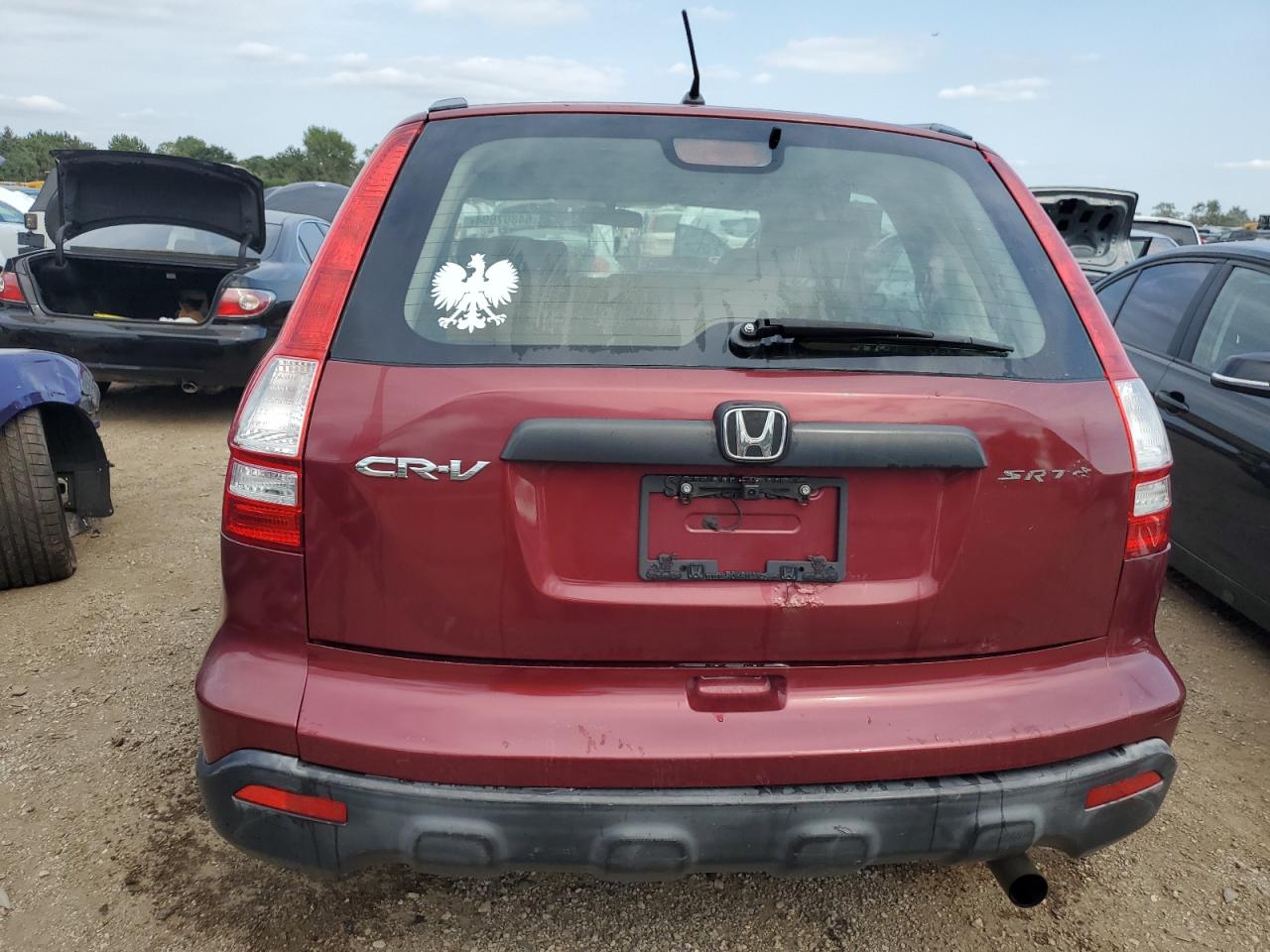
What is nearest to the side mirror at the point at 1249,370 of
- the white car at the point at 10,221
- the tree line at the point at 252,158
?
the white car at the point at 10,221

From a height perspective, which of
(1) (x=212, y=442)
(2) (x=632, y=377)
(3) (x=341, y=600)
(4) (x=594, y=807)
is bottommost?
(1) (x=212, y=442)

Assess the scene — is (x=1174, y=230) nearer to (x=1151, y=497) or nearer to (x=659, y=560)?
(x=1151, y=497)

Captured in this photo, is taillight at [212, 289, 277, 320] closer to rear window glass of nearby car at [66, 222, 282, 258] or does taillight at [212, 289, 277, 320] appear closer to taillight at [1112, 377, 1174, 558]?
rear window glass of nearby car at [66, 222, 282, 258]

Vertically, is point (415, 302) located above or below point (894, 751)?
above

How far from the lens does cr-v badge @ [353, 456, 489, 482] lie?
1.54 m

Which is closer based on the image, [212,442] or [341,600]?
[341,600]

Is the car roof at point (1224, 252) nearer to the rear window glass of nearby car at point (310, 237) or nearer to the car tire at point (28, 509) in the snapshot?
the car tire at point (28, 509)

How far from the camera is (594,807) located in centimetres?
154

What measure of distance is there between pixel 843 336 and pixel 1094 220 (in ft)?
26.8

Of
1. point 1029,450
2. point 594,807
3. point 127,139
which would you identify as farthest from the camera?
point 127,139

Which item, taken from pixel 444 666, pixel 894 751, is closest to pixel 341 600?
pixel 444 666

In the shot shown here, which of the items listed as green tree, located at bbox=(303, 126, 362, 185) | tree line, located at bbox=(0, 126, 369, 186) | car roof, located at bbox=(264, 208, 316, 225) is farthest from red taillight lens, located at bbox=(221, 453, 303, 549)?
green tree, located at bbox=(303, 126, 362, 185)

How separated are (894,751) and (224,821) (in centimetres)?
121

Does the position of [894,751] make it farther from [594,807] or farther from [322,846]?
[322,846]
